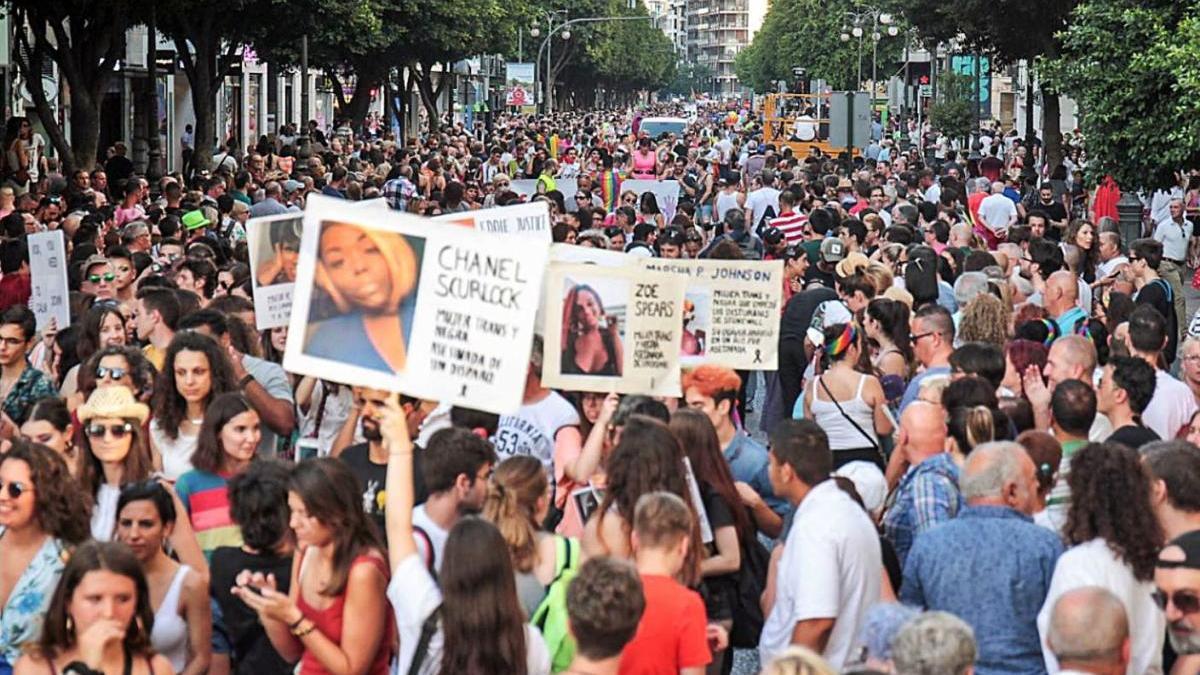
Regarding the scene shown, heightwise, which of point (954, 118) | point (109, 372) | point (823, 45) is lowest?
point (109, 372)

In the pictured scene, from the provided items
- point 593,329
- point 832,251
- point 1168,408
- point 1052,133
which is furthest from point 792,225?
point 1052,133

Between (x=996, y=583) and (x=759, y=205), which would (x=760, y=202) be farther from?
(x=996, y=583)

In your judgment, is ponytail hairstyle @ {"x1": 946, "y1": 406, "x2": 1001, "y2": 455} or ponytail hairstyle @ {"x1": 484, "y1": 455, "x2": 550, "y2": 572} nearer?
ponytail hairstyle @ {"x1": 484, "y1": 455, "x2": 550, "y2": 572}

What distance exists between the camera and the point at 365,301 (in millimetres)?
6781

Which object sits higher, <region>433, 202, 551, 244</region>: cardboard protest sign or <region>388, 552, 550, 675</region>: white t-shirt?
<region>433, 202, 551, 244</region>: cardboard protest sign

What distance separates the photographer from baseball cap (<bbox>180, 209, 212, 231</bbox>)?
18.2 m

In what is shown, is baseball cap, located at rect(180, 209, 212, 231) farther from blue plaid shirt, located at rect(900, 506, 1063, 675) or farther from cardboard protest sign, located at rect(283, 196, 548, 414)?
blue plaid shirt, located at rect(900, 506, 1063, 675)

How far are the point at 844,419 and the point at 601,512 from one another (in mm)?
3082

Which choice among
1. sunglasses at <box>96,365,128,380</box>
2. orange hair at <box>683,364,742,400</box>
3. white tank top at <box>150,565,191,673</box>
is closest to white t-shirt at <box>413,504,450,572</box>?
white tank top at <box>150,565,191,673</box>

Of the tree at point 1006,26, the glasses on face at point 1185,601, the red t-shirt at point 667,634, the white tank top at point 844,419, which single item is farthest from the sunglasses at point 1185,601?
the tree at point 1006,26

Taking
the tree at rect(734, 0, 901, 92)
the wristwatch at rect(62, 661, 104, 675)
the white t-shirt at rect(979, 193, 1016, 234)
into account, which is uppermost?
the tree at rect(734, 0, 901, 92)

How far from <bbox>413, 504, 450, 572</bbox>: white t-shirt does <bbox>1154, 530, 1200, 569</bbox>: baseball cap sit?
85.2 inches

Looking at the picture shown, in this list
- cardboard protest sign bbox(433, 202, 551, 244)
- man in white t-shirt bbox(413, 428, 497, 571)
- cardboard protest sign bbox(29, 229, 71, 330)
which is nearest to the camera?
man in white t-shirt bbox(413, 428, 497, 571)

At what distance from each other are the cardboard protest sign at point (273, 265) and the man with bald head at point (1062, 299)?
4.32 meters
